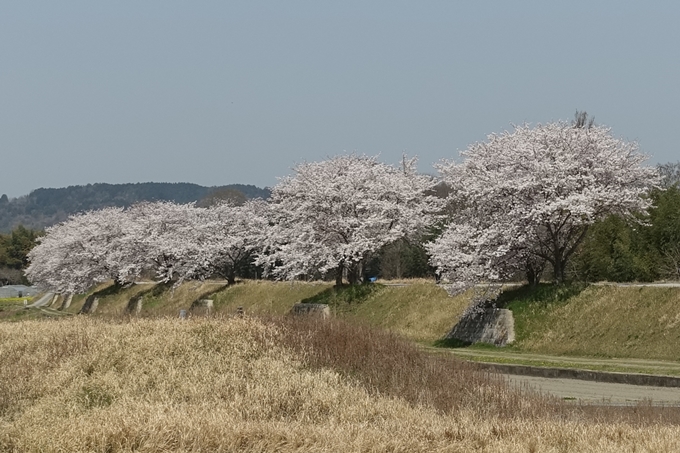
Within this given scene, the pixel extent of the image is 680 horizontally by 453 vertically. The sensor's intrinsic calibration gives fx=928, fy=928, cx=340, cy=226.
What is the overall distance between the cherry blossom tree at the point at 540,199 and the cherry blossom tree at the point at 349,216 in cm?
1044

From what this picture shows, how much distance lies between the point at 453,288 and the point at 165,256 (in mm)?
38851

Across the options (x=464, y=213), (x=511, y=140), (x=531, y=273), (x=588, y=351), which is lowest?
(x=588, y=351)

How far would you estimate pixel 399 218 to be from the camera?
149 feet

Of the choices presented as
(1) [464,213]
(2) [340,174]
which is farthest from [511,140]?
(2) [340,174]

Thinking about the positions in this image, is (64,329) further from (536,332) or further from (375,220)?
(375,220)

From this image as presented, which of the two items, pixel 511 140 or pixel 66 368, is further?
pixel 511 140

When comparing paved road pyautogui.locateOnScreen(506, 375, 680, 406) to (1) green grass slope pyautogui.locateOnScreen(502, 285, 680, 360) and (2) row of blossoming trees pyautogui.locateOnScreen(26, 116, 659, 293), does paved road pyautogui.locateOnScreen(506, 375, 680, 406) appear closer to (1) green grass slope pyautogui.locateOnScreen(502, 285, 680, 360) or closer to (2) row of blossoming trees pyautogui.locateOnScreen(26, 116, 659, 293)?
(1) green grass slope pyautogui.locateOnScreen(502, 285, 680, 360)

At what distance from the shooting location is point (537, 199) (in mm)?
31766

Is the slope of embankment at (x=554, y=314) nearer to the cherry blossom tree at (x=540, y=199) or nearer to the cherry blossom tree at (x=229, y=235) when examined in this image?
the cherry blossom tree at (x=540, y=199)

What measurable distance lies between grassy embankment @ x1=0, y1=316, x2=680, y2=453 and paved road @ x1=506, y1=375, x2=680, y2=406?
1.57m

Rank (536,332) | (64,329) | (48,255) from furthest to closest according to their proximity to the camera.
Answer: (48,255), (536,332), (64,329)

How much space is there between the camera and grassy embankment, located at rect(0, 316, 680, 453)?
12016mm

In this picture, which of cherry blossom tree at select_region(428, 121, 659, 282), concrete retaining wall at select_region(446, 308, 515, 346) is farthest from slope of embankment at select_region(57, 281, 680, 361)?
cherry blossom tree at select_region(428, 121, 659, 282)

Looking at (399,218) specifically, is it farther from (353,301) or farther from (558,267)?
(558,267)
